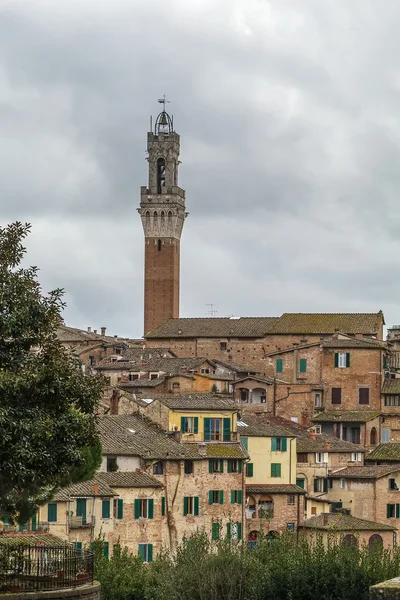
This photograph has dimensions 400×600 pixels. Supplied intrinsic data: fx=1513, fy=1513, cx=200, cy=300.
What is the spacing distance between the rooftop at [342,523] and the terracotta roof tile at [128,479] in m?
8.40

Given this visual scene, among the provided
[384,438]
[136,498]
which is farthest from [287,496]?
[384,438]

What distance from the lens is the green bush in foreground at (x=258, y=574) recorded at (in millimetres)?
40375

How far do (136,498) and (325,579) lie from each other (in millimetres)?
24189

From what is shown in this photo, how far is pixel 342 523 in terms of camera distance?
6956 centimetres

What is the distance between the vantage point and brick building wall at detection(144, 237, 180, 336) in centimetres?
15312

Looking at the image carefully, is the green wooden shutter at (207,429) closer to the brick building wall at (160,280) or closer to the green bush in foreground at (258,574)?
Result: the green bush in foreground at (258,574)

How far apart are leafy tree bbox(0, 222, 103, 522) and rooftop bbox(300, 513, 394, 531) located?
38.4 m

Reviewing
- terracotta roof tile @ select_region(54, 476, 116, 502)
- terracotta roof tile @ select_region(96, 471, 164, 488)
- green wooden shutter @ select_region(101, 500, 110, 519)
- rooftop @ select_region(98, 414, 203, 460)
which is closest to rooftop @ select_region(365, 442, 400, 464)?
rooftop @ select_region(98, 414, 203, 460)

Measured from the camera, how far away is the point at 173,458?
221 feet

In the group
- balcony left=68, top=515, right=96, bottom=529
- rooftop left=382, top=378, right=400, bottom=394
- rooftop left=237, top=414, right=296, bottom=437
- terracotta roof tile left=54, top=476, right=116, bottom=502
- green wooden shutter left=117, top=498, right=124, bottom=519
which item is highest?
rooftop left=382, top=378, right=400, bottom=394

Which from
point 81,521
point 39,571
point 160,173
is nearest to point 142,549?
point 81,521

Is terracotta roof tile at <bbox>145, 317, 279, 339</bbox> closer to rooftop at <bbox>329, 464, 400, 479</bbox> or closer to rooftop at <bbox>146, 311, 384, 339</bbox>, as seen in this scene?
rooftop at <bbox>146, 311, 384, 339</bbox>

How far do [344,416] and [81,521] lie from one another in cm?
3829

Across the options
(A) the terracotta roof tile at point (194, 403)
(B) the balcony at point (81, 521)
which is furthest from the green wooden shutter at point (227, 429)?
(B) the balcony at point (81, 521)
